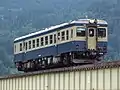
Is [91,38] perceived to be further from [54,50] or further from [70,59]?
[54,50]

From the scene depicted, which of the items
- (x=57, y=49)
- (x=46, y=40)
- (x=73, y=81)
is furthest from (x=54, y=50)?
(x=73, y=81)

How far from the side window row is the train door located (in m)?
1.34

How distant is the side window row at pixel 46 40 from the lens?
38.7 m

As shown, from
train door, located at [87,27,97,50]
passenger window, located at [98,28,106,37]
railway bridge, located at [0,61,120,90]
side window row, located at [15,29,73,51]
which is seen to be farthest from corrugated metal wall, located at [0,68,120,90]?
passenger window, located at [98,28,106,37]

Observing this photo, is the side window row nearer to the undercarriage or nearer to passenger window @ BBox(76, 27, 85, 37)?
passenger window @ BBox(76, 27, 85, 37)

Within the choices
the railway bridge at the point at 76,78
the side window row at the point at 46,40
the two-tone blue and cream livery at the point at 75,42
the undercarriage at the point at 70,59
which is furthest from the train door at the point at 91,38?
the railway bridge at the point at 76,78

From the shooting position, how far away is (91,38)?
38.4 metres

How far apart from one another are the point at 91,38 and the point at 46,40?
5597 mm

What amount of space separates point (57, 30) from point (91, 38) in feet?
10.3

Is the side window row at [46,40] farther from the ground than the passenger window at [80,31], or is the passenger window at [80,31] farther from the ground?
the passenger window at [80,31]

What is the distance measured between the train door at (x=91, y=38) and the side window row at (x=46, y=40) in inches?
52.8

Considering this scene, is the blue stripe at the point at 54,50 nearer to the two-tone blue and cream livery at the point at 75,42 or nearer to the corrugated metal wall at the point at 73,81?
the two-tone blue and cream livery at the point at 75,42

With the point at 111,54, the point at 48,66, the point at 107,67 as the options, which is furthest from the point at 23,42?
the point at 111,54

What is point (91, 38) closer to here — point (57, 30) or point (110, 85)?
point (57, 30)
